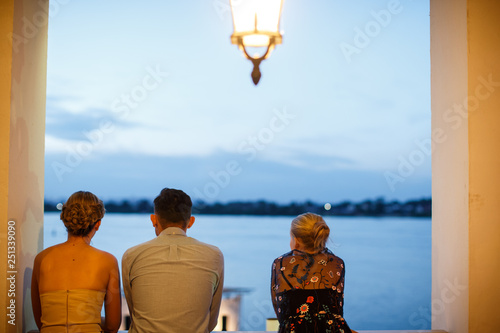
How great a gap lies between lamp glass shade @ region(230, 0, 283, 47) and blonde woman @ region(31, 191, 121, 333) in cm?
109

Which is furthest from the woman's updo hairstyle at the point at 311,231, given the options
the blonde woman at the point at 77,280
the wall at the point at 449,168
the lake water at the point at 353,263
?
the lake water at the point at 353,263

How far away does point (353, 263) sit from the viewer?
4634 centimetres

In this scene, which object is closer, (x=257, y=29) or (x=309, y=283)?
(x=257, y=29)

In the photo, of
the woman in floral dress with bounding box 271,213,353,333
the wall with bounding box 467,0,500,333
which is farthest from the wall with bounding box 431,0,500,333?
the woman in floral dress with bounding box 271,213,353,333

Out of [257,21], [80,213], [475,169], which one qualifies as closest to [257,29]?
[257,21]

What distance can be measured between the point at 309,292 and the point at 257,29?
1277 mm

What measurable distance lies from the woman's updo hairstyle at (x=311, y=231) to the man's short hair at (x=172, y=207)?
0.56 metres

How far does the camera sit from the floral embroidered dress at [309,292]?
247 centimetres

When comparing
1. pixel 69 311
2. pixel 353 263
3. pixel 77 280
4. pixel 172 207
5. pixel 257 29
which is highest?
pixel 257 29

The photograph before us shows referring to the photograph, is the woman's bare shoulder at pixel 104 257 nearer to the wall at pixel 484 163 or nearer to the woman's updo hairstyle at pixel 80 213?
the woman's updo hairstyle at pixel 80 213

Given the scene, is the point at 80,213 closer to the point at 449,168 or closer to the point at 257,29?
the point at 257,29

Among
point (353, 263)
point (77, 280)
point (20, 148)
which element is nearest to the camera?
point (77, 280)

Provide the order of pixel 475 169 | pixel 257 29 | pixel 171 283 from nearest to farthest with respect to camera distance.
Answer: pixel 257 29, pixel 171 283, pixel 475 169

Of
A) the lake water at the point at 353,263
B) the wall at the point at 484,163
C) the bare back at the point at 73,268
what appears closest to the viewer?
the bare back at the point at 73,268
